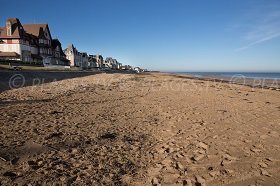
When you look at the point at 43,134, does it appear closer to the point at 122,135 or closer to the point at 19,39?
the point at 122,135

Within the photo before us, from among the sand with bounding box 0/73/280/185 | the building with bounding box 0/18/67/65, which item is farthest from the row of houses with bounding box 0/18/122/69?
the sand with bounding box 0/73/280/185

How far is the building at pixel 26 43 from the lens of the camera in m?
53.6

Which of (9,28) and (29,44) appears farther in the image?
(29,44)

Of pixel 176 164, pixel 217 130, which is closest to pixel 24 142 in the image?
pixel 176 164

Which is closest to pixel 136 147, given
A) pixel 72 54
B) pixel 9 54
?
pixel 9 54

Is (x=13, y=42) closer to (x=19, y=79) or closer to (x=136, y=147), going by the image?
(x=19, y=79)

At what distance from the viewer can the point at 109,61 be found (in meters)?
180

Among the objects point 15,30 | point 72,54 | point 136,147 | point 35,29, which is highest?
point 35,29

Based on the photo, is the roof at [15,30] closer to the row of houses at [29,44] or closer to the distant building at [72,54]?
the row of houses at [29,44]

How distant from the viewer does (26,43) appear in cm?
5650

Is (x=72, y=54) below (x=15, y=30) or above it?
below

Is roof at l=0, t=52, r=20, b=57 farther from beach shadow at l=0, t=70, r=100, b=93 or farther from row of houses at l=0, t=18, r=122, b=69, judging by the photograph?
beach shadow at l=0, t=70, r=100, b=93

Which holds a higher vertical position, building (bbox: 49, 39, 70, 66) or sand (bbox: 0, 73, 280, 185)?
building (bbox: 49, 39, 70, 66)

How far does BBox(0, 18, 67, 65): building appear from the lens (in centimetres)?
5357
